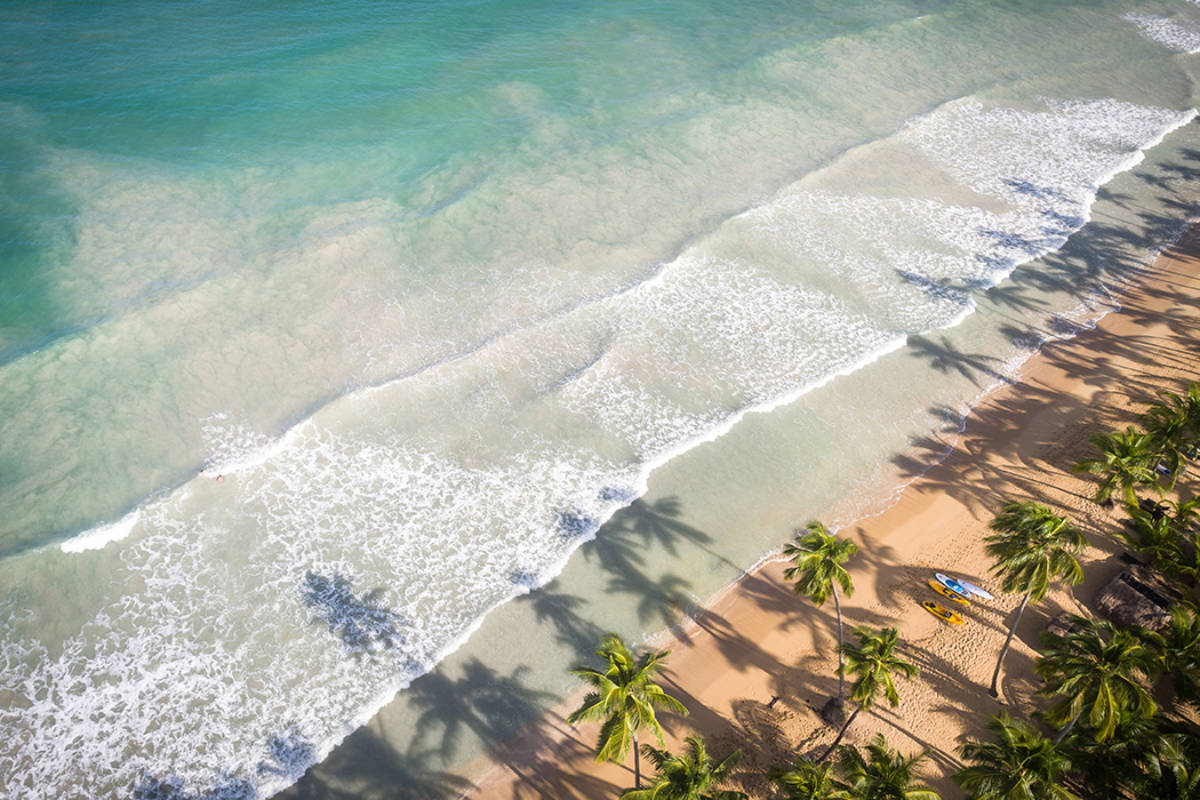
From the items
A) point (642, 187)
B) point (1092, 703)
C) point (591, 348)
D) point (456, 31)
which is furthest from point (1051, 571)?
point (456, 31)

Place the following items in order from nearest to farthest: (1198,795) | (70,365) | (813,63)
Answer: (1198,795)
(70,365)
(813,63)

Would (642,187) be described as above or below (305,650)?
above

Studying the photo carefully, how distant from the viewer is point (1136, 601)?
25297 millimetres

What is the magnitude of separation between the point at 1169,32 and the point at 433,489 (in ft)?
272

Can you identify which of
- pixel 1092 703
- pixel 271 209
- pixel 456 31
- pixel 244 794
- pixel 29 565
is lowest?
pixel 244 794

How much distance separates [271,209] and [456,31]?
28149mm

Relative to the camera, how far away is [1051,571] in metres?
21.4

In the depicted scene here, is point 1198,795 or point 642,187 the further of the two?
point 642,187

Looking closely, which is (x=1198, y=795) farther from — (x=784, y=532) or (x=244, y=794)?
(x=244, y=794)

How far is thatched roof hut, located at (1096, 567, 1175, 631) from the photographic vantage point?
2475 centimetres

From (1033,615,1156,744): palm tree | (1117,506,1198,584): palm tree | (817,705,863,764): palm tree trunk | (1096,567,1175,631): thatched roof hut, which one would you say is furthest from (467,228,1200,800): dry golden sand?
(1033,615,1156,744): palm tree

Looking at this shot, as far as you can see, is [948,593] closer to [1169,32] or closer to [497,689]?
[497,689]

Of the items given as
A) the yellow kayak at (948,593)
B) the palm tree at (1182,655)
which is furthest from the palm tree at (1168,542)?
the yellow kayak at (948,593)

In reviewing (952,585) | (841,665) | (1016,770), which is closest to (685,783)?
(841,665)
